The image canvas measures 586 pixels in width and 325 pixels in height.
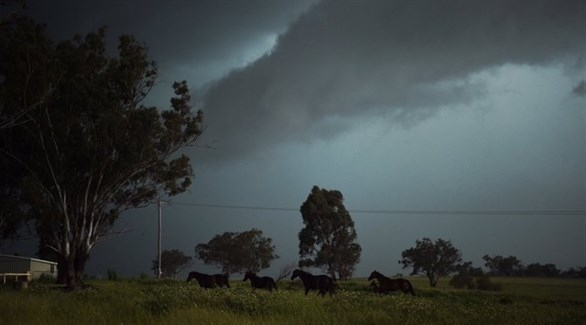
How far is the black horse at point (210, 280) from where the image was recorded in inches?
1247

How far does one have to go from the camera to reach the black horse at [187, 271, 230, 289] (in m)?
31.7

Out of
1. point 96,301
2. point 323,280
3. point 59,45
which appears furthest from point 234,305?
point 59,45

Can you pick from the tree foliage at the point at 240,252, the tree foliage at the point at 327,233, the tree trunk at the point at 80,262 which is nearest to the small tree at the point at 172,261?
the tree foliage at the point at 240,252

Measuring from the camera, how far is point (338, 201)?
74812 mm

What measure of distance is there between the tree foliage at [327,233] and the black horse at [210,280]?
39.7m

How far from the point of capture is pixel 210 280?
3209cm

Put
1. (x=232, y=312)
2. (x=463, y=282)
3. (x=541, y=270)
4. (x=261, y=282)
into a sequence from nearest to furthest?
(x=232, y=312) → (x=261, y=282) → (x=463, y=282) → (x=541, y=270)

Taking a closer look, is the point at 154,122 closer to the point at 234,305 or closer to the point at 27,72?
the point at 27,72

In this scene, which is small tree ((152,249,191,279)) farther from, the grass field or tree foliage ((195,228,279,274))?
the grass field

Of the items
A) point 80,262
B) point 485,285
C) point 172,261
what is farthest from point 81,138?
point 172,261

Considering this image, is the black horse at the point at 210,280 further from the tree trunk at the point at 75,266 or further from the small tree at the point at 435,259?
the small tree at the point at 435,259

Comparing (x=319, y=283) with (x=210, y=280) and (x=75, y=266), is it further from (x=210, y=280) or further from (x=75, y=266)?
(x=75, y=266)

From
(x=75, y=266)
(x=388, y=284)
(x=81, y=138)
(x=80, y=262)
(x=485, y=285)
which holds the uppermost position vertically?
(x=81, y=138)

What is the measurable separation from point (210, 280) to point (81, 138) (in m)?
15.4
